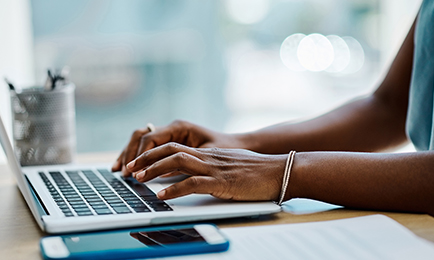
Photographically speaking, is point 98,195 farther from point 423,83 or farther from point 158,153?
point 423,83

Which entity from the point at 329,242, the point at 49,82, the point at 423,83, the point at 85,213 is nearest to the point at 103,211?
the point at 85,213

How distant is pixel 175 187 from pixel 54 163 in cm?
43

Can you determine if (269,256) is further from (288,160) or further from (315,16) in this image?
(315,16)

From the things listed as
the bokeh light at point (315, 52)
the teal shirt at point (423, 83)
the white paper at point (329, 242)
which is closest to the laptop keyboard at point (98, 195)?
the white paper at point (329, 242)

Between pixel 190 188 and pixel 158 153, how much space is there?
90mm

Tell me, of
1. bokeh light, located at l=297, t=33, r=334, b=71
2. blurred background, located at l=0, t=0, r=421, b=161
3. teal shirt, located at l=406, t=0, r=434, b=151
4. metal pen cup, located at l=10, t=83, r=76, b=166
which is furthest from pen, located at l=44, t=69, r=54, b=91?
bokeh light, located at l=297, t=33, r=334, b=71

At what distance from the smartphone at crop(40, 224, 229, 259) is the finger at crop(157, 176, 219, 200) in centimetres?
8

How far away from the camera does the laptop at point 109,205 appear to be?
0.49 m

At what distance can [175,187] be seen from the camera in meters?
0.55

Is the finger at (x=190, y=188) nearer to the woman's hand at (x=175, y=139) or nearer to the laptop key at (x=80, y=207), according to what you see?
the laptop key at (x=80, y=207)

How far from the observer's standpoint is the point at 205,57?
10.7ft

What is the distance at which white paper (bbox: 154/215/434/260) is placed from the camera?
41cm

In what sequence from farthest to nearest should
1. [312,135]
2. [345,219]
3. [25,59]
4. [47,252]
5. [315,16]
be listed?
1. [315,16]
2. [25,59]
3. [312,135]
4. [345,219]
5. [47,252]

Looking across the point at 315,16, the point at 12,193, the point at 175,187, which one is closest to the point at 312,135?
the point at 175,187
